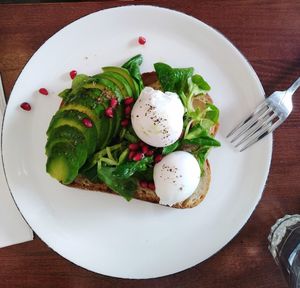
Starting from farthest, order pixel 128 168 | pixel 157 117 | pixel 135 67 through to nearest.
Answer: pixel 135 67, pixel 128 168, pixel 157 117

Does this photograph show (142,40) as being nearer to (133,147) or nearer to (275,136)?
(133,147)

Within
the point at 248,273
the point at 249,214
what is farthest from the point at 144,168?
the point at 248,273

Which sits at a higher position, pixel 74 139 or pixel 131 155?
pixel 74 139

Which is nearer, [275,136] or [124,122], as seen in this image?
[124,122]

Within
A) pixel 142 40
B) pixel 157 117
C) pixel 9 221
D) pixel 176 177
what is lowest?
pixel 9 221

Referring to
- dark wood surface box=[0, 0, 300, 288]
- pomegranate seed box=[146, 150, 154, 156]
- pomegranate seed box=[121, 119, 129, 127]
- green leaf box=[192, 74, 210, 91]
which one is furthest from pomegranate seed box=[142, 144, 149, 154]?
dark wood surface box=[0, 0, 300, 288]

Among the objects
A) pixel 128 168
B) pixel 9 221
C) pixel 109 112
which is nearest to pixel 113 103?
pixel 109 112
